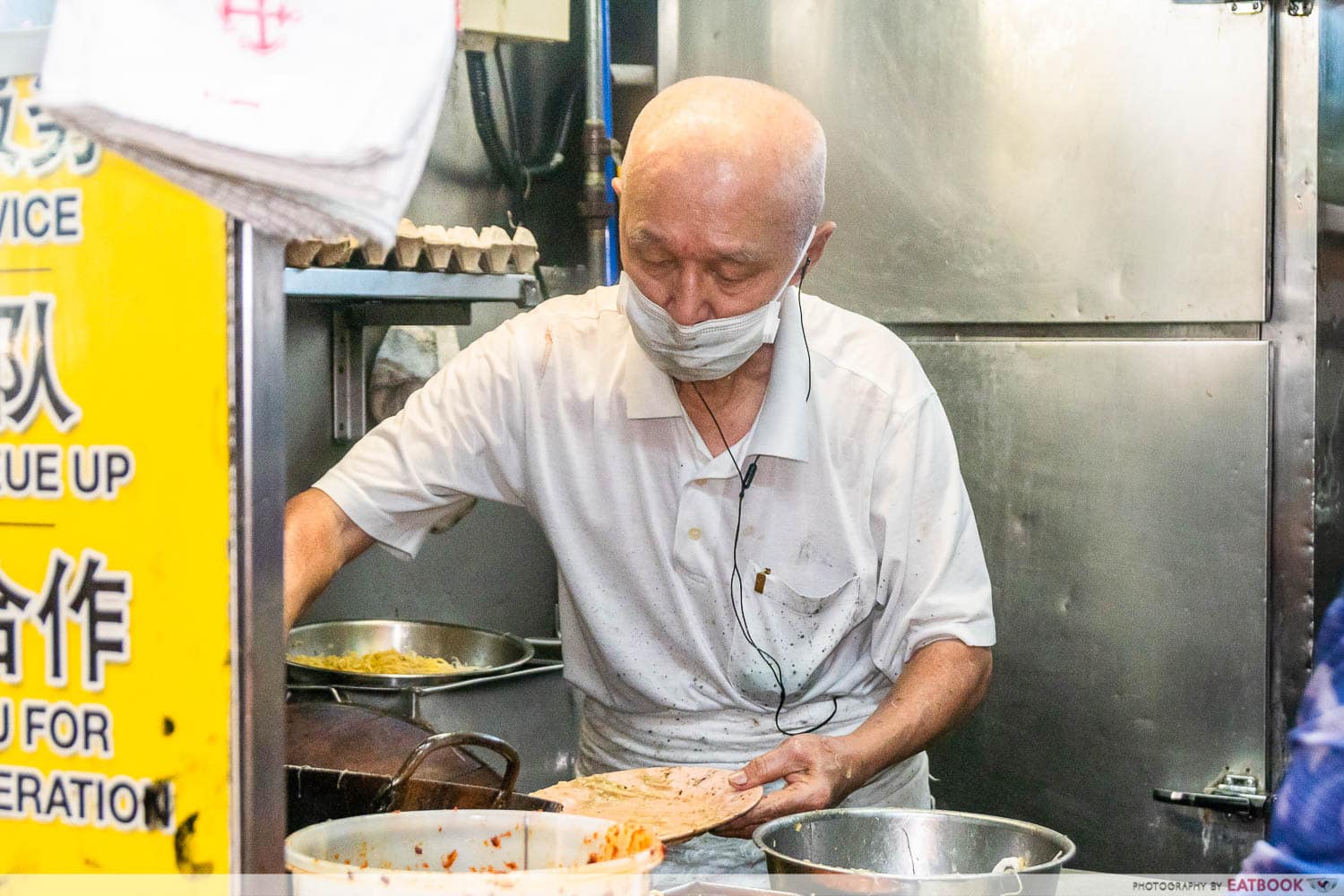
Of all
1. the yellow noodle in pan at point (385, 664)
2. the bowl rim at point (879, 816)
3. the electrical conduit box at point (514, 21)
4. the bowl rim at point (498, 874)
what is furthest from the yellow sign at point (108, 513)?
the electrical conduit box at point (514, 21)

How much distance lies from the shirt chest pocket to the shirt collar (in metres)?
0.20

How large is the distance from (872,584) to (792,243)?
1.88 ft

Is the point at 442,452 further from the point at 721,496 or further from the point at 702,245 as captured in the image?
the point at 702,245

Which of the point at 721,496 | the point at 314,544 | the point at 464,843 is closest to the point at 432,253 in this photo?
the point at 314,544

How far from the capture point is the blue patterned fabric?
37.8 inches

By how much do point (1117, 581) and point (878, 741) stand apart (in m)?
1.07

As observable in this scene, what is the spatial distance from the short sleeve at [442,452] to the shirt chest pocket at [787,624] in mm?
471

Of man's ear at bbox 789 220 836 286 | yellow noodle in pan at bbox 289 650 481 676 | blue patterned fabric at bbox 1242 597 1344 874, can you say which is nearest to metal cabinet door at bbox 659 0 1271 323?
man's ear at bbox 789 220 836 286

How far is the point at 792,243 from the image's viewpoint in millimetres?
2076

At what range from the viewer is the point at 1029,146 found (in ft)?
9.58

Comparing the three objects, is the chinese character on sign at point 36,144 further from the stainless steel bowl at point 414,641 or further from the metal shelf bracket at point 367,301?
the stainless steel bowl at point 414,641

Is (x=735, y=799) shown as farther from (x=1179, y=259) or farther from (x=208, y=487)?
(x=1179, y=259)

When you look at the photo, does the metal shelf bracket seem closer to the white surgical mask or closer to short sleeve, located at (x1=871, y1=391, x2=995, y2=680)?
the white surgical mask

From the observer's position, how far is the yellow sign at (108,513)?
2.64 ft
